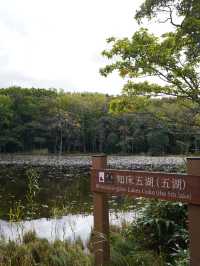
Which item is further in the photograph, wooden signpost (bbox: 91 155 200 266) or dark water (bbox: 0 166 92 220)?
dark water (bbox: 0 166 92 220)

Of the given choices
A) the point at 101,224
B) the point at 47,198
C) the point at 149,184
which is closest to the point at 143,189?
the point at 149,184

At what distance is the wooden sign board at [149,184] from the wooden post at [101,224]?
10cm

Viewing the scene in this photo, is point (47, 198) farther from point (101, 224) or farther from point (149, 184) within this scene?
point (149, 184)

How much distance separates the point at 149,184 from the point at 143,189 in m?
0.10

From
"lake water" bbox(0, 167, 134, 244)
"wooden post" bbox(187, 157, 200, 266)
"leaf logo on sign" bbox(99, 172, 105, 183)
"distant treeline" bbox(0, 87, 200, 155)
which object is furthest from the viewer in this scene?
"distant treeline" bbox(0, 87, 200, 155)

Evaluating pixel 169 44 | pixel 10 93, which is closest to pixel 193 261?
pixel 169 44

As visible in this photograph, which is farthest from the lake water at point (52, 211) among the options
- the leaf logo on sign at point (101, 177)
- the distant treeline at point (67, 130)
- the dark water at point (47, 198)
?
the distant treeline at point (67, 130)

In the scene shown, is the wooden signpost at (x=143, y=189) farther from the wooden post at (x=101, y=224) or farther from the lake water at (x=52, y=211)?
the lake water at (x=52, y=211)

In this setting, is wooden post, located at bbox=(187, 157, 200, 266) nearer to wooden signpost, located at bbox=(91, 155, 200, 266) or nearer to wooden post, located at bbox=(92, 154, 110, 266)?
wooden signpost, located at bbox=(91, 155, 200, 266)

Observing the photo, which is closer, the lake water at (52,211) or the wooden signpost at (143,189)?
the wooden signpost at (143,189)

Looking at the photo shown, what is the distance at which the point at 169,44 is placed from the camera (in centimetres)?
1024

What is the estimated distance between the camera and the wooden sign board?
3683mm

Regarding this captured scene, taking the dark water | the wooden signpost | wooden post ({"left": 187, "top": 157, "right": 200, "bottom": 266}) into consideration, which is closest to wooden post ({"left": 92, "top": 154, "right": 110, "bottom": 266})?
the wooden signpost

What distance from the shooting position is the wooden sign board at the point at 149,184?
12.1 feet
